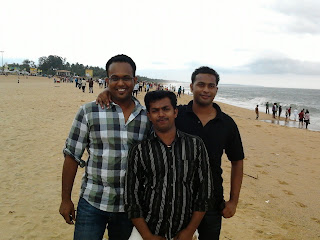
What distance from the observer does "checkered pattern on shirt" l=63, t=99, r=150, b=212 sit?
2.18 metres

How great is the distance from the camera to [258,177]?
287 inches

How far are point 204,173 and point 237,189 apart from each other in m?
0.72

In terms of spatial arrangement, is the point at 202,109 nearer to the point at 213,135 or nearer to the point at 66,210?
the point at 213,135

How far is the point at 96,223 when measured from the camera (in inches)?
86.8

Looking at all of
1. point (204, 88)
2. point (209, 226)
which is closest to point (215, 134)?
point (204, 88)

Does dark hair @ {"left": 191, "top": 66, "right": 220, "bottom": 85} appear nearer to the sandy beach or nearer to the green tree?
the sandy beach

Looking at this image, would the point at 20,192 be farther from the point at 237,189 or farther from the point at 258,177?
the point at 258,177

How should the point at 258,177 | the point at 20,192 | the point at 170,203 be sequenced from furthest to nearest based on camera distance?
the point at 258,177, the point at 20,192, the point at 170,203

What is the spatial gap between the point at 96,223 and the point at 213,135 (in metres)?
1.27

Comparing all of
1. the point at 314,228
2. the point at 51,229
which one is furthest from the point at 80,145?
the point at 314,228

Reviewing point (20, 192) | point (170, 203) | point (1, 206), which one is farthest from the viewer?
point (20, 192)

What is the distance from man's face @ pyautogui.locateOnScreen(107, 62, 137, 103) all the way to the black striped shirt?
493 mm

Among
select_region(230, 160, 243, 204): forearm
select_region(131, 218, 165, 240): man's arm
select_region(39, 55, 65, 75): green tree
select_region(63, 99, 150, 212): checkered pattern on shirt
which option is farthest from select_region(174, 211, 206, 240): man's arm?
select_region(39, 55, 65, 75): green tree

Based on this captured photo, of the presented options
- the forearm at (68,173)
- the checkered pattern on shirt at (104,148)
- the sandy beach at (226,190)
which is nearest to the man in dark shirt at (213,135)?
the checkered pattern on shirt at (104,148)
